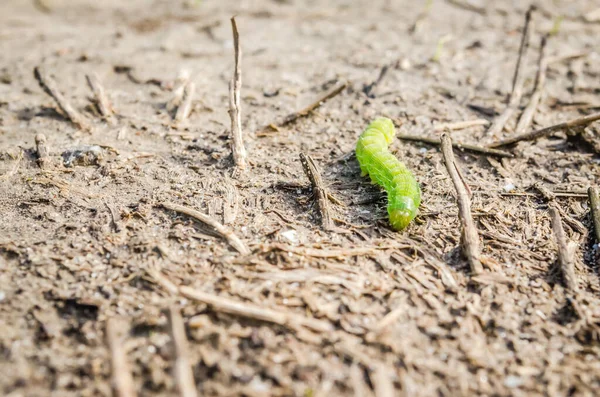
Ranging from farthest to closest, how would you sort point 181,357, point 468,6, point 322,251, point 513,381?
point 468,6
point 322,251
point 513,381
point 181,357

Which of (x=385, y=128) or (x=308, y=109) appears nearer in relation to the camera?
(x=385, y=128)

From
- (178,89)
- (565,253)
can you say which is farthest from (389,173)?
(178,89)

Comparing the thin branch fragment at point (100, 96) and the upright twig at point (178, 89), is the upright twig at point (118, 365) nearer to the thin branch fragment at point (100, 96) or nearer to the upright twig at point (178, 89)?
the thin branch fragment at point (100, 96)

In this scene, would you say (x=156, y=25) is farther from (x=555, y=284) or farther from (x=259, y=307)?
(x=555, y=284)

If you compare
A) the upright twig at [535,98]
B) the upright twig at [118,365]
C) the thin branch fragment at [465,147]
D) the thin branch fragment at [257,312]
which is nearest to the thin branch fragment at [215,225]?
the thin branch fragment at [257,312]

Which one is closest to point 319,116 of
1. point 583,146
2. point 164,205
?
point 164,205

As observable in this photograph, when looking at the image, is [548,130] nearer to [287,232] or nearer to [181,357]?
[287,232]
